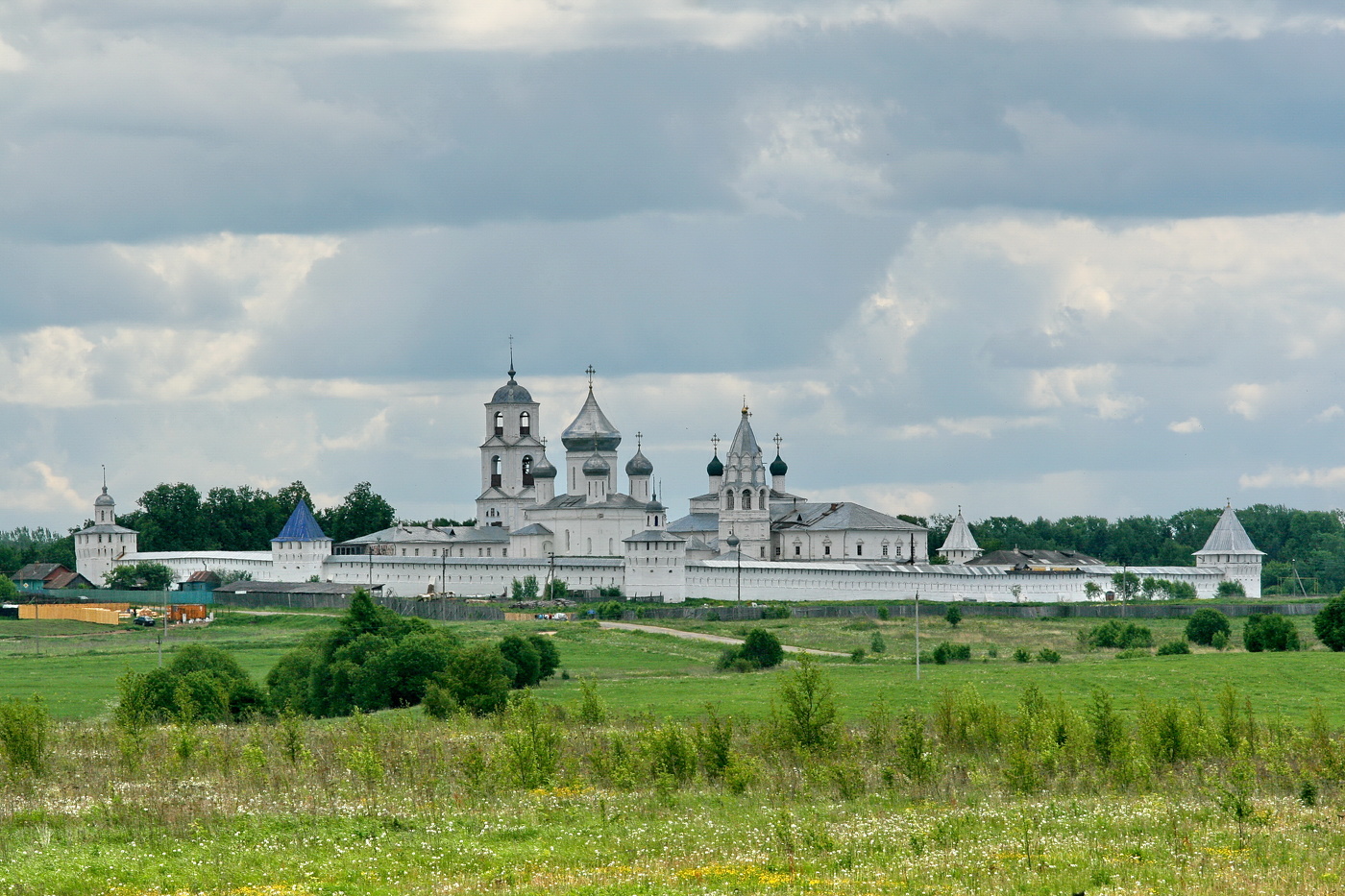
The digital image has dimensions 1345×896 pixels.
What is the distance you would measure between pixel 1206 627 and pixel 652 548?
30888 millimetres

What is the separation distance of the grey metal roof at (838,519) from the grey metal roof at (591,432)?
32.3 feet

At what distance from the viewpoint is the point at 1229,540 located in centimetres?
9038

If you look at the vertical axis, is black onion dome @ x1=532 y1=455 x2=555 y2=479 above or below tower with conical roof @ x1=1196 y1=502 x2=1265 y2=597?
above

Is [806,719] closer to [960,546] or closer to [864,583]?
[864,583]

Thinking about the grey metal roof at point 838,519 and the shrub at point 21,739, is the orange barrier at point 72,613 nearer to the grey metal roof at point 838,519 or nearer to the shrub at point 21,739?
the grey metal roof at point 838,519

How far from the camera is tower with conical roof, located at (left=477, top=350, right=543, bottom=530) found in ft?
307

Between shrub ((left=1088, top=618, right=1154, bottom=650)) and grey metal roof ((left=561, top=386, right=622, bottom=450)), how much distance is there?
1469 inches

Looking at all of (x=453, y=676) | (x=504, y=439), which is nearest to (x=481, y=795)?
(x=453, y=676)

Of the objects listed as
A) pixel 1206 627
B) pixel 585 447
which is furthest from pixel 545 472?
pixel 1206 627

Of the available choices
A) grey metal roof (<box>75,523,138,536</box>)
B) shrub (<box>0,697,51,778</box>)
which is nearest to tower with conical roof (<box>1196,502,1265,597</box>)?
grey metal roof (<box>75,523,138,536</box>)

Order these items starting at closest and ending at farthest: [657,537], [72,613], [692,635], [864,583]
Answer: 1. [692,635]
2. [72,613]
3. [864,583]
4. [657,537]

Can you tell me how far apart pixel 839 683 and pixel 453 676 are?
7887 millimetres

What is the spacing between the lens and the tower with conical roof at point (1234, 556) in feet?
294

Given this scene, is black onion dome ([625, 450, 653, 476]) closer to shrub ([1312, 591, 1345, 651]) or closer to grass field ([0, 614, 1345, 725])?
grass field ([0, 614, 1345, 725])
